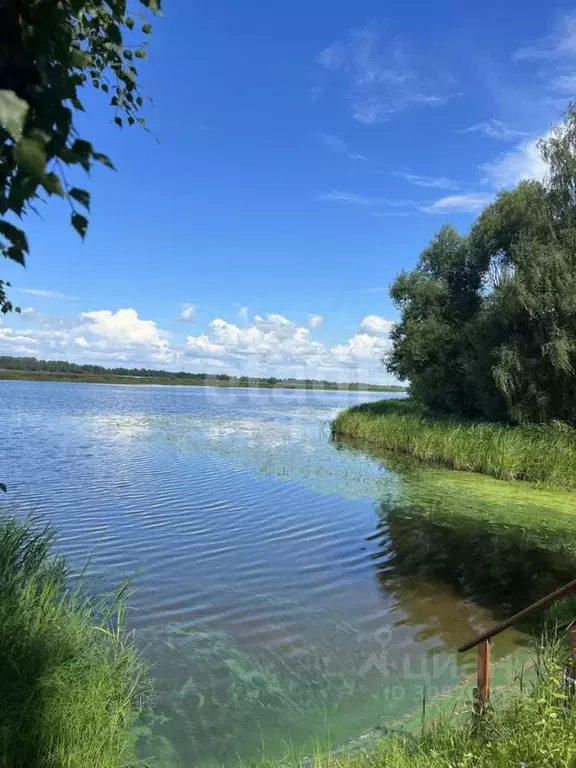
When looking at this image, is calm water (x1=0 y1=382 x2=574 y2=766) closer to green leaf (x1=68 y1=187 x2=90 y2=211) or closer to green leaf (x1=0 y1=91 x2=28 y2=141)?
green leaf (x1=68 y1=187 x2=90 y2=211)

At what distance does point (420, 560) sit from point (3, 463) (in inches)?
475

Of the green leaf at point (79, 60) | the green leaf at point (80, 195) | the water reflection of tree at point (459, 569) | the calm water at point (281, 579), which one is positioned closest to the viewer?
the green leaf at point (80, 195)

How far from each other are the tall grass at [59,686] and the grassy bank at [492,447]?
14.7m

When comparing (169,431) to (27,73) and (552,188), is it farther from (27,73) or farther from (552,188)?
(27,73)

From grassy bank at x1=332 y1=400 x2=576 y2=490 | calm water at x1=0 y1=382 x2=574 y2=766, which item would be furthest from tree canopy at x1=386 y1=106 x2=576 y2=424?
calm water at x1=0 y1=382 x2=574 y2=766

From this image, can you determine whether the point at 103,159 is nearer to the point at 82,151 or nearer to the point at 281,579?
the point at 82,151

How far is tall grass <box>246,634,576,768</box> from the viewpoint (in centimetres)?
286

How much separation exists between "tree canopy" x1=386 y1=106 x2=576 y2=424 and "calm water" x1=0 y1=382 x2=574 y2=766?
581cm

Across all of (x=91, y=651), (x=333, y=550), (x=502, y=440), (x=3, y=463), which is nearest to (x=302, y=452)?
(x=502, y=440)

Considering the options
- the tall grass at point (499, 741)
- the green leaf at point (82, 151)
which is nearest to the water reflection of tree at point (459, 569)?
the tall grass at point (499, 741)

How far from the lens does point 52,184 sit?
116cm

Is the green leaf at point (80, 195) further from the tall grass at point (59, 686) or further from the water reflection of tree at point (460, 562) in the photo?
the water reflection of tree at point (460, 562)

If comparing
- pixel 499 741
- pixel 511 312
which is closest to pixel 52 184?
pixel 499 741

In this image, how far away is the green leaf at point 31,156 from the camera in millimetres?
1074
